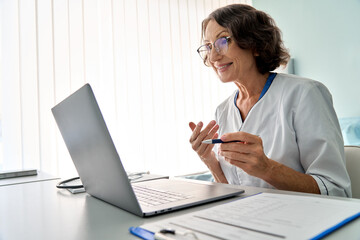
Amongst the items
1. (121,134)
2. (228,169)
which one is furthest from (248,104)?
(121,134)

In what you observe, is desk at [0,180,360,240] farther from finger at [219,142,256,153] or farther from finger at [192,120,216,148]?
finger at [192,120,216,148]

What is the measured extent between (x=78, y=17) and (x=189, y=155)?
151 cm

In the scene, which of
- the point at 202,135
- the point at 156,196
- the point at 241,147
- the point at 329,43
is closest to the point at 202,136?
the point at 202,135

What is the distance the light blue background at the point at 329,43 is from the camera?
230 cm

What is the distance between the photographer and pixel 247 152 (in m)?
0.79

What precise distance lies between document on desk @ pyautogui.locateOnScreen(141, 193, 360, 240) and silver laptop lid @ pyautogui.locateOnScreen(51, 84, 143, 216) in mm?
114

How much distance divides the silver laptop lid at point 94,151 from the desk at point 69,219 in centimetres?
3

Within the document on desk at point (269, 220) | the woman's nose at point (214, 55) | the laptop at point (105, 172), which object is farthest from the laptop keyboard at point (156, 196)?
the woman's nose at point (214, 55)

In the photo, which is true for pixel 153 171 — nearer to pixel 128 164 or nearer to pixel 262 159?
pixel 128 164

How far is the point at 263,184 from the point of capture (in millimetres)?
1041

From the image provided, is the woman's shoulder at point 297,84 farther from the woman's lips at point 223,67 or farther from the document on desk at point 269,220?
the document on desk at point 269,220

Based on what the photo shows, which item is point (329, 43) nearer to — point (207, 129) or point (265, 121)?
point (265, 121)

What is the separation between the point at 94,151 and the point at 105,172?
2.3 inches

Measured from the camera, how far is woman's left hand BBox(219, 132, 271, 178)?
764 millimetres
